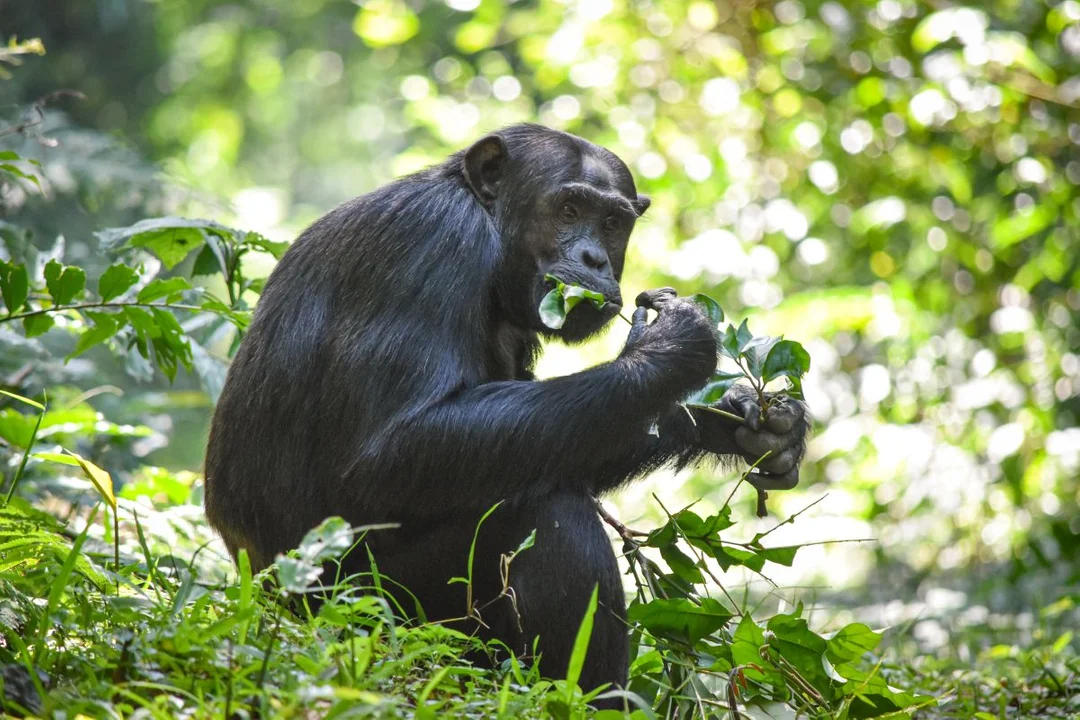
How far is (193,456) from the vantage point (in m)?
12.2

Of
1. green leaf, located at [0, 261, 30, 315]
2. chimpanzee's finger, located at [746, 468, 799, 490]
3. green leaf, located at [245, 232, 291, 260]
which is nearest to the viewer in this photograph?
green leaf, located at [0, 261, 30, 315]

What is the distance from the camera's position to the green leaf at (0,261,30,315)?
3477 millimetres

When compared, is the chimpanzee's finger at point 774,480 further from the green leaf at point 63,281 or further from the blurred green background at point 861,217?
the blurred green background at point 861,217

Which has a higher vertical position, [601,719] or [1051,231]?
[601,719]

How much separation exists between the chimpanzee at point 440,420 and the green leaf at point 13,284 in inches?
30.5

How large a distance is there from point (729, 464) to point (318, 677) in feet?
9.19

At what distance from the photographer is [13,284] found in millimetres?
3480

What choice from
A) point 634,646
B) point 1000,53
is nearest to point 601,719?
point 634,646

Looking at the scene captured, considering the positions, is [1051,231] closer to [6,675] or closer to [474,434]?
[474,434]

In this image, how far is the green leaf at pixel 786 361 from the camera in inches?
149

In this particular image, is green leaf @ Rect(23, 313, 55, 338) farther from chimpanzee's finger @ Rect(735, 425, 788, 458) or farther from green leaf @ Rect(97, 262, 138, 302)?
chimpanzee's finger @ Rect(735, 425, 788, 458)

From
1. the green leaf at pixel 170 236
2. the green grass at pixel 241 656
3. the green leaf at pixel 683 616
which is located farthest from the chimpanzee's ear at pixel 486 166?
the green leaf at pixel 683 616

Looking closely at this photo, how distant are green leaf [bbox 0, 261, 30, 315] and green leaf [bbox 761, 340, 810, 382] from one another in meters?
2.45

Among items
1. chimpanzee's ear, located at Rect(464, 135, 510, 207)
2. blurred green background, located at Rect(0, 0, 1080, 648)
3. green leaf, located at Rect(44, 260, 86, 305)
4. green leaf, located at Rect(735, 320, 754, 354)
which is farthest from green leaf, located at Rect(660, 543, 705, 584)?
blurred green background, located at Rect(0, 0, 1080, 648)
